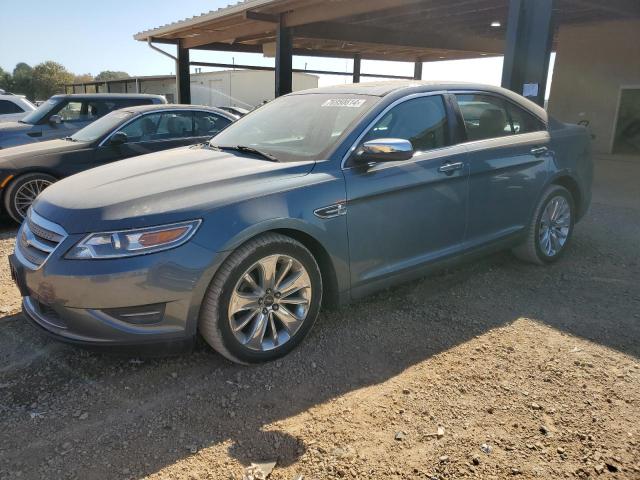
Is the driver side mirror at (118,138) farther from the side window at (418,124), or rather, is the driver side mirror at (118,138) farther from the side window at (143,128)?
the side window at (418,124)

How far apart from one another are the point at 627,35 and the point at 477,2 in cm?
560

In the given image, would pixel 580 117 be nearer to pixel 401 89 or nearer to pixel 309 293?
pixel 401 89

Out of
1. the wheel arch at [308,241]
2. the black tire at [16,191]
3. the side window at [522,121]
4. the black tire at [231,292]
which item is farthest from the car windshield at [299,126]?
the black tire at [16,191]

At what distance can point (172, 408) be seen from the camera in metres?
2.76

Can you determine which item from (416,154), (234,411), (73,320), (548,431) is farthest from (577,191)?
(73,320)

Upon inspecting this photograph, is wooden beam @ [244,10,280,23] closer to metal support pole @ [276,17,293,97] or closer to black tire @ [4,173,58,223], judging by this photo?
metal support pole @ [276,17,293,97]

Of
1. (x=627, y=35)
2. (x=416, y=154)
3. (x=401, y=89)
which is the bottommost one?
(x=416, y=154)

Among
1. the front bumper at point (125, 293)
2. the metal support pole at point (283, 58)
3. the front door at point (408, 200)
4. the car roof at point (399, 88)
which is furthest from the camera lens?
the metal support pole at point (283, 58)

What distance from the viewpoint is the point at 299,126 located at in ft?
12.7

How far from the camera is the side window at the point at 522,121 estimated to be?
4625 mm

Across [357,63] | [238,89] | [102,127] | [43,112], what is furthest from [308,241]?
[238,89]

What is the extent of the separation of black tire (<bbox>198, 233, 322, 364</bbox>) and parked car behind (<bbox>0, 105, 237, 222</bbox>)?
189 inches

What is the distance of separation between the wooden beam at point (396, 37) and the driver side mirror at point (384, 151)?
36.6 feet

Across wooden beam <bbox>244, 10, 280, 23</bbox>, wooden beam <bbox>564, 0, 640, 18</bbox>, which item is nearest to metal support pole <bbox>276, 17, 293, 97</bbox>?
wooden beam <bbox>244, 10, 280, 23</bbox>
